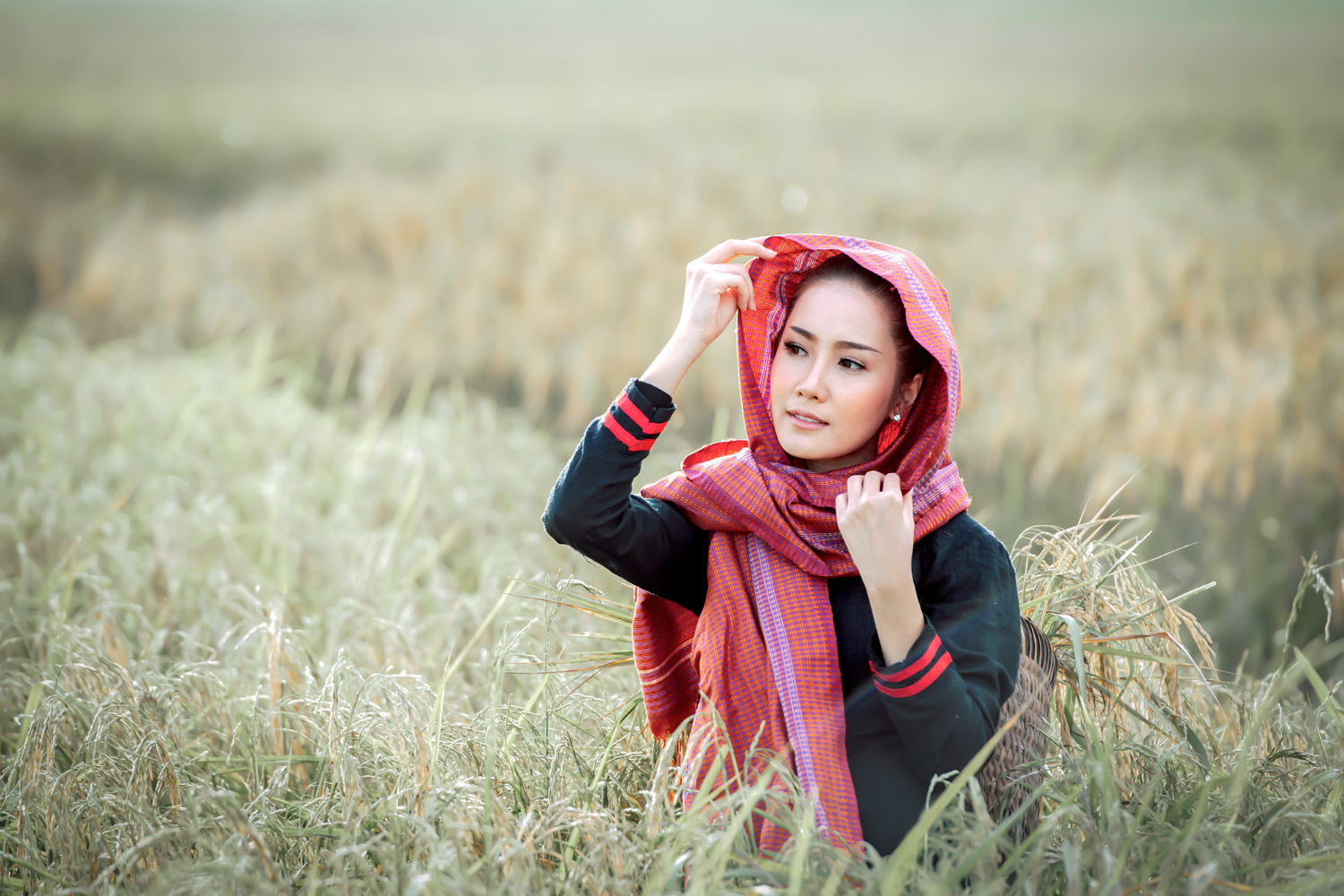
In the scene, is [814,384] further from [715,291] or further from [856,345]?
[715,291]

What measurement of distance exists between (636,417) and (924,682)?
0.66 metres

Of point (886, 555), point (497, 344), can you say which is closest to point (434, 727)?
point (886, 555)

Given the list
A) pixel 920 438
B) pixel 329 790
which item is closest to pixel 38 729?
pixel 329 790

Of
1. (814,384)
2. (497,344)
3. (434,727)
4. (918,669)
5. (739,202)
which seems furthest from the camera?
(739,202)

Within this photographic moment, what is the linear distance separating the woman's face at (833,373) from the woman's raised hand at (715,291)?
0.40 feet

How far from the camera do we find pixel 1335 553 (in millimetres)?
4559

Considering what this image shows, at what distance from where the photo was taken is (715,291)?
1.99 m

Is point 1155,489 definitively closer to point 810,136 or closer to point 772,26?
point 810,136

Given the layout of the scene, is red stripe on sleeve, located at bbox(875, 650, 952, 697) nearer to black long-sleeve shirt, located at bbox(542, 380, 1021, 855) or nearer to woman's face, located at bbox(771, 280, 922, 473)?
black long-sleeve shirt, located at bbox(542, 380, 1021, 855)

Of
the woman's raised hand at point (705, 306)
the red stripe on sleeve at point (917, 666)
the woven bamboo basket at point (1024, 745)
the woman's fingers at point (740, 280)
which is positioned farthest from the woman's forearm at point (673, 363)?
the woven bamboo basket at point (1024, 745)

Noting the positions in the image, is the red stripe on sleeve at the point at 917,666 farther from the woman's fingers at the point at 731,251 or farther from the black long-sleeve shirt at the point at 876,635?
the woman's fingers at the point at 731,251

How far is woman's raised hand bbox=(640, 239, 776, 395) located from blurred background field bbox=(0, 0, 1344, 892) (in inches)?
32.3

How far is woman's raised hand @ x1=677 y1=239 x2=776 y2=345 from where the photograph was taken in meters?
1.99

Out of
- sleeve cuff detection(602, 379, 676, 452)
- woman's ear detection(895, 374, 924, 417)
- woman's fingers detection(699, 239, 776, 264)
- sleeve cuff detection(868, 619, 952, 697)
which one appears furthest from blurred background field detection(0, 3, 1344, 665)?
sleeve cuff detection(602, 379, 676, 452)
